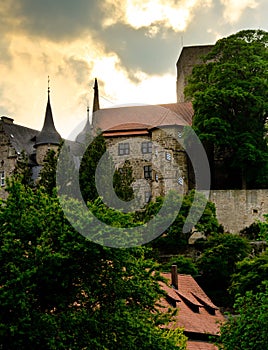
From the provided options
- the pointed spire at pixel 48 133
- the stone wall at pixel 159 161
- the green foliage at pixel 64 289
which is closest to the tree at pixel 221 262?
the stone wall at pixel 159 161

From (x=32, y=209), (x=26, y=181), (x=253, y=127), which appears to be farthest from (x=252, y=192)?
(x=32, y=209)

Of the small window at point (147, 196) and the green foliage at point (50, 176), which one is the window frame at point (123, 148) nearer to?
the small window at point (147, 196)

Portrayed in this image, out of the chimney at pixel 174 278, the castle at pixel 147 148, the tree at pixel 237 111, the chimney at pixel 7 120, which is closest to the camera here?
the chimney at pixel 174 278

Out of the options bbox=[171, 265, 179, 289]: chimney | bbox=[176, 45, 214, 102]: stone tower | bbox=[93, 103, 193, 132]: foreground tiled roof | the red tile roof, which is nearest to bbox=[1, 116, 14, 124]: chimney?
bbox=[93, 103, 193, 132]: foreground tiled roof

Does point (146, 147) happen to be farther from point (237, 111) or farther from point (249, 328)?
point (249, 328)

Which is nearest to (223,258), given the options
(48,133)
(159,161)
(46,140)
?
(159,161)

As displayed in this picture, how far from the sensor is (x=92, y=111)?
71938 millimetres

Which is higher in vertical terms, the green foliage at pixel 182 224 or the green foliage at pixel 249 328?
the green foliage at pixel 182 224

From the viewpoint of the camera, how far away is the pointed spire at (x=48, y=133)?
215ft

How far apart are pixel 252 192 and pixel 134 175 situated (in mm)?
9690

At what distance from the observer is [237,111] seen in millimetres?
55688

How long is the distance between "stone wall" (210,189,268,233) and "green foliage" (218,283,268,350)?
94.5ft

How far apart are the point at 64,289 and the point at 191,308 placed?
1465 centimetres

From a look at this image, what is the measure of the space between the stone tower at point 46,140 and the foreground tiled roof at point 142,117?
3.62 metres
